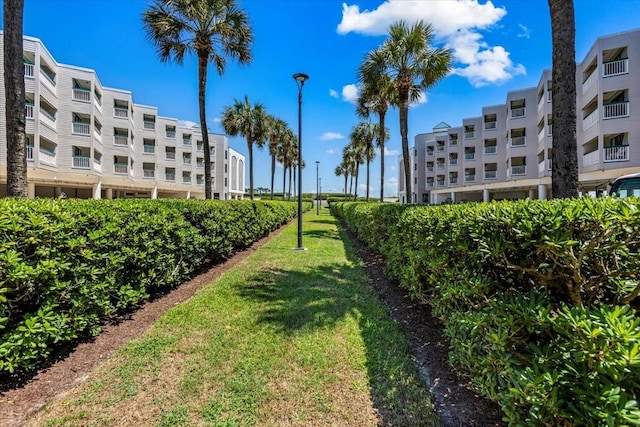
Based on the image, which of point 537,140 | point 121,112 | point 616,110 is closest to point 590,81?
point 616,110

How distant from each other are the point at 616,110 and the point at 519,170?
568 inches

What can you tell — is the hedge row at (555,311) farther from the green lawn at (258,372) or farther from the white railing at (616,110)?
the white railing at (616,110)

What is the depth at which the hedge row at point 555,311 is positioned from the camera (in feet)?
5.27

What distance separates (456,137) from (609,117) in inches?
1084

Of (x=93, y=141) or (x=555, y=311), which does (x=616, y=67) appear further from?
(x=93, y=141)

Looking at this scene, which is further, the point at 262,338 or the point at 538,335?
the point at 262,338

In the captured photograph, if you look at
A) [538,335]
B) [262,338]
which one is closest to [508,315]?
[538,335]

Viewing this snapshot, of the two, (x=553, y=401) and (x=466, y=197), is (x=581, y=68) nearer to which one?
(x=466, y=197)

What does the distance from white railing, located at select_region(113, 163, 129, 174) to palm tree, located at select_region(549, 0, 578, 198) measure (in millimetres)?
40489

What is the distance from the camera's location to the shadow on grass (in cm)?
289

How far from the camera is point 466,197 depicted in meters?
42.5

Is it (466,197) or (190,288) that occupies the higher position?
(466,197)

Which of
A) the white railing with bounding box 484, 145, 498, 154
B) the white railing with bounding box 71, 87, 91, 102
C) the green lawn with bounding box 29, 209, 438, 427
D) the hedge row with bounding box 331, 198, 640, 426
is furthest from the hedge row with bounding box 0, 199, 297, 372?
the white railing with bounding box 484, 145, 498, 154

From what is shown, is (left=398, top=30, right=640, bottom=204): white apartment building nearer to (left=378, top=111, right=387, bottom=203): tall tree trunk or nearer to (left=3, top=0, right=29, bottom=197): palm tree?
(left=378, top=111, right=387, bottom=203): tall tree trunk
